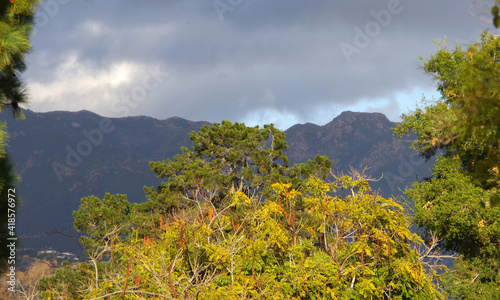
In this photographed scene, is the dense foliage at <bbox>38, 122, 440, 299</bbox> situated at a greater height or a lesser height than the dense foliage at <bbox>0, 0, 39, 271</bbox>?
lesser

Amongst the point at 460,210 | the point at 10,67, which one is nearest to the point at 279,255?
the point at 10,67

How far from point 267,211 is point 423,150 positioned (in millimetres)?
13380

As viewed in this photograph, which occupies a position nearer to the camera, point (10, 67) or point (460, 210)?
point (10, 67)

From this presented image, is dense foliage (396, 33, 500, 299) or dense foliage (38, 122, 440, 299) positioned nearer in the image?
dense foliage (38, 122, 440, 299)

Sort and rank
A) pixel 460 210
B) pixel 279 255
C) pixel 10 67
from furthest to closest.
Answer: pixel 460 210, pixel 279 255, pixel 10 67

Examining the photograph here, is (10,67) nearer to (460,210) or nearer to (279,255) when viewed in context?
(279,255)

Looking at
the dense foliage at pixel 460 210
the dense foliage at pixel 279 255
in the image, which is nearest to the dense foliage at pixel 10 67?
the dense foliage at pixel 279 255

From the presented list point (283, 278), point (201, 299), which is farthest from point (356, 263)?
point (201, 299)

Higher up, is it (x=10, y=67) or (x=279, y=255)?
(x=10, y=67)

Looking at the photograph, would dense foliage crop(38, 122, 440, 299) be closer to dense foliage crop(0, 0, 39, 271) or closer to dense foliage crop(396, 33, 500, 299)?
dense foliage crop(0, 0, 39, 271)

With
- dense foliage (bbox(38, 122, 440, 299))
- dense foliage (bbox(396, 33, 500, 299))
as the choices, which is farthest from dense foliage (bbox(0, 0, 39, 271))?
dense foliage (bbox(396, 33, 500, 299))

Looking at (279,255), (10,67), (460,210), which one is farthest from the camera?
(460,210)

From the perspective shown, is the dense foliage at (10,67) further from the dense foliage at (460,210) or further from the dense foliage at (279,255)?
the dense foliage at (460,210)

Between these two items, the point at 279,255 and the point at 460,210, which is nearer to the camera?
the point at 279,255
